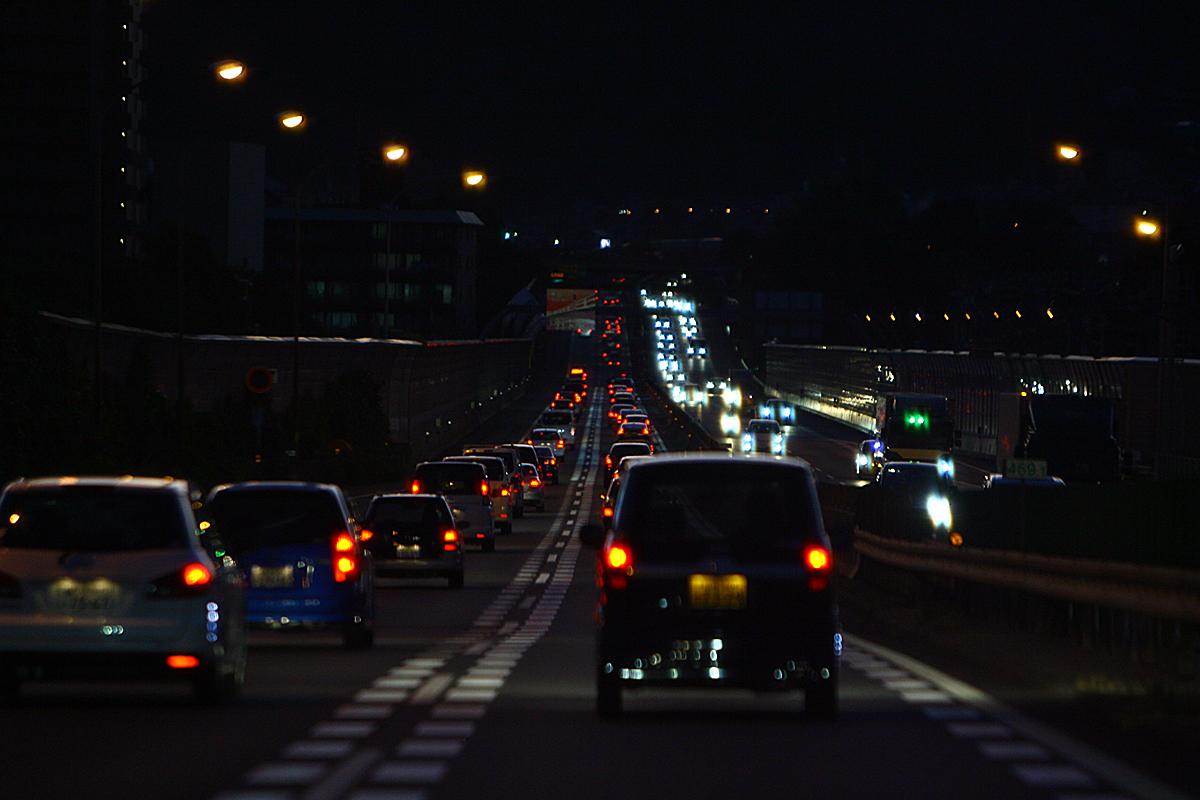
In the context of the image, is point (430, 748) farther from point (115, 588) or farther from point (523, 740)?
point (115, 588)

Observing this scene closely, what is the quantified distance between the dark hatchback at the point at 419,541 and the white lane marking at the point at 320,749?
21896 mm

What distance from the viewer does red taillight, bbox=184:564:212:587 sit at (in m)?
15.5

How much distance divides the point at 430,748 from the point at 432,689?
14.5ft

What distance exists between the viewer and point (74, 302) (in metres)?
84.7

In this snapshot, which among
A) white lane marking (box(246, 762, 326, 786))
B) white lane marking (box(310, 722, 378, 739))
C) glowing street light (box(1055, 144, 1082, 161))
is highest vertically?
glowing street light (box(1055, 144, 1082, 161))

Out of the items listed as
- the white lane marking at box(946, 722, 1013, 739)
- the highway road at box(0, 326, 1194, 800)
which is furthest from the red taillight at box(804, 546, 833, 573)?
the white lane marking at box(946, 722, 1013, 739)

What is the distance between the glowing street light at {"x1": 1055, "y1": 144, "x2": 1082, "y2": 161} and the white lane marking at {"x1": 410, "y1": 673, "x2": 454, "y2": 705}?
31.4m

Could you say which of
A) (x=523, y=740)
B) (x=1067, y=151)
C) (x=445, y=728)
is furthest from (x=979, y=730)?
(x=1067, y=151)

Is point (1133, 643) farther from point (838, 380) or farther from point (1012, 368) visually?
point (838, 380)

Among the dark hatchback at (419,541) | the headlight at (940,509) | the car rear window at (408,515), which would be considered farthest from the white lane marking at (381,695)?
the headlight at (940,509)

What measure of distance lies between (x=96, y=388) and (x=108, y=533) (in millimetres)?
22456

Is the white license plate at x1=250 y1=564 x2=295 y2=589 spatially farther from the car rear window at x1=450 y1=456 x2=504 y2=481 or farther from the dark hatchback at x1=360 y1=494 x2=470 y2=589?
the car rear window at x1=450 y1=456 x2=504 y2=481

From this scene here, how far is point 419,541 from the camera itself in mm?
35906

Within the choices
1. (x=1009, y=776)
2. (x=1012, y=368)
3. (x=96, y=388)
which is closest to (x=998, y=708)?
(x=1009, y=776)
